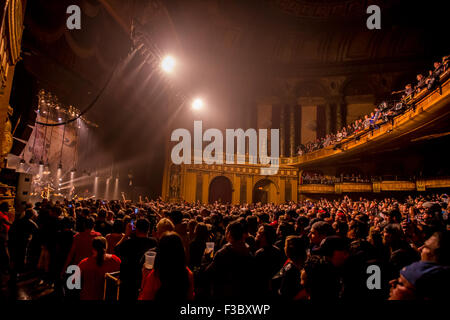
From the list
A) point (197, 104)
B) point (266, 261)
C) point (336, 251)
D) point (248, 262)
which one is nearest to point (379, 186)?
point (197, 104)

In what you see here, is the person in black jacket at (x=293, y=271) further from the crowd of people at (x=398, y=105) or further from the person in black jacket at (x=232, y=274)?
the crowd of people at (x=398, y=105)

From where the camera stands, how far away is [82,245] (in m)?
3.94

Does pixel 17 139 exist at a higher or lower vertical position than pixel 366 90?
lower

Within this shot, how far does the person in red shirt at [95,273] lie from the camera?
296cm

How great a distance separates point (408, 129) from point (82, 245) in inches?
571

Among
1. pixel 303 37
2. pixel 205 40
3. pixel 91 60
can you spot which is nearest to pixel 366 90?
pixel 303 37

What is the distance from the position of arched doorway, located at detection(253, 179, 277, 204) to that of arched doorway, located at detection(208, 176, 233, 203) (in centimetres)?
308

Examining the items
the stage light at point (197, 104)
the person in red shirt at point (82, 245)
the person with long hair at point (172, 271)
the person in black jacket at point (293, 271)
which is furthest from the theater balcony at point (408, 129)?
the stage light at point (197, 104)

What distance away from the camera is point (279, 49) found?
28719 millimetres

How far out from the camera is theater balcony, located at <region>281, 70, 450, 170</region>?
Result: 9473 millimetres

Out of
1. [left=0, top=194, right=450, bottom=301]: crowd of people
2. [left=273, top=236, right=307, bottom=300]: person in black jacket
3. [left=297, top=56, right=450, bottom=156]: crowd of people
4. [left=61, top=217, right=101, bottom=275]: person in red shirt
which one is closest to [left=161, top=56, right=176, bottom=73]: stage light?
→ [left=0, top=194, right=450, bottom=301]: crowd of people

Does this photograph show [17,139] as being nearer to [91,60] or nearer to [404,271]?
[91,60]
